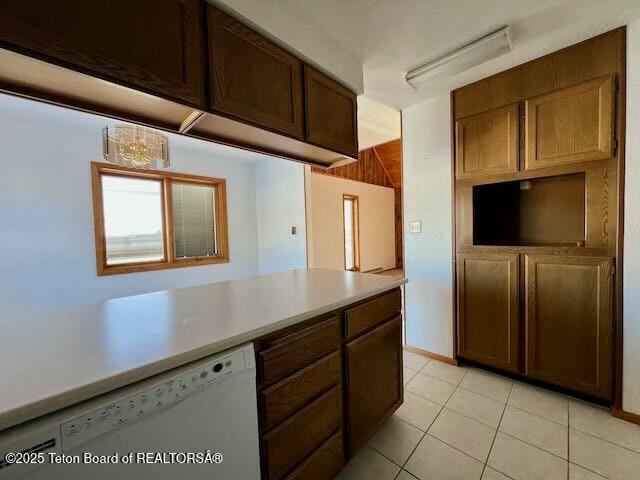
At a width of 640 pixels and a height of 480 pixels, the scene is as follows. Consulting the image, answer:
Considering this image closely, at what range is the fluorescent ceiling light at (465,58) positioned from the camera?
1.57 meters

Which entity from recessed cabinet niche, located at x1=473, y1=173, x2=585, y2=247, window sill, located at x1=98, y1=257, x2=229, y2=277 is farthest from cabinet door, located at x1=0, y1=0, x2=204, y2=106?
window sill, located at x1=98, y1=257, x2=229, y2=277

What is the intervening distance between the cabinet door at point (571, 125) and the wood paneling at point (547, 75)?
7 cm

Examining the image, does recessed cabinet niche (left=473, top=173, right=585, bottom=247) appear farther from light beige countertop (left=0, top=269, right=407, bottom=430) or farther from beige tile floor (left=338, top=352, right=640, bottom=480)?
light beige countertop (left=0, top=269, right=407, bottom=430)

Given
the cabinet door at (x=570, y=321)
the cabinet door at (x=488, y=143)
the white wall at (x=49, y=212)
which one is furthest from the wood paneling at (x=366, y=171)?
the cabinet door at (x=570, y=321)

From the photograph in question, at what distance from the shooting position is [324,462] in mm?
1183

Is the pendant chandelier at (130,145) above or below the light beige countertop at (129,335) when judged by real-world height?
above

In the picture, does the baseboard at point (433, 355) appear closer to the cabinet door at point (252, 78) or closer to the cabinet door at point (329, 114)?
the cabinet door at point (329, 114)

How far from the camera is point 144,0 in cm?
96

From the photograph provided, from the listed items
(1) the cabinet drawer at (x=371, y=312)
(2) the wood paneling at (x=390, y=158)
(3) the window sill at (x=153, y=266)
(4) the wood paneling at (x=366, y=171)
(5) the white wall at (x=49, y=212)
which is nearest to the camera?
(1) the cabinet drawer at (x=371, y=312)

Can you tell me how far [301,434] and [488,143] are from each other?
88.8 inches

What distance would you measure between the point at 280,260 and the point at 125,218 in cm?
209

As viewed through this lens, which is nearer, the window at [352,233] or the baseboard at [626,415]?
the baseboard at [626,415]

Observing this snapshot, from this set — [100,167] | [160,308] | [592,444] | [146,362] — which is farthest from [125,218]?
[592,444]

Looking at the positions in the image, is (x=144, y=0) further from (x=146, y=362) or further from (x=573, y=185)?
(x=573, y=185)
